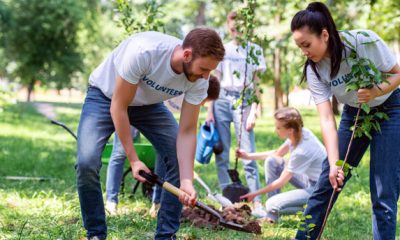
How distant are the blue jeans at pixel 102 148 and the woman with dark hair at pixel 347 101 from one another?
847mm

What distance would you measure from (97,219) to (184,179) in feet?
1.80

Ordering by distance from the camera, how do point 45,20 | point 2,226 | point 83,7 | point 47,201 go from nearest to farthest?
point 2,226
point 47,201
point 45,20
point 83,7

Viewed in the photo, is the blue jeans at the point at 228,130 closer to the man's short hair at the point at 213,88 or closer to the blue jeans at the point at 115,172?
the man's short hair at the point at 213,88

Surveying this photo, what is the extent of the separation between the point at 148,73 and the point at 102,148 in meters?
0.50

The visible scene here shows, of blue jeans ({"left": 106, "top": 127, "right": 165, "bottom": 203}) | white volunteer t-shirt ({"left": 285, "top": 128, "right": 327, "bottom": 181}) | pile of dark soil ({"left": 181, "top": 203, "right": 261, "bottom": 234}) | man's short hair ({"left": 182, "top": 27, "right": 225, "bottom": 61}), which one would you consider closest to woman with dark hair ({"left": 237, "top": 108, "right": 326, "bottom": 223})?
white volunteer t-shirt ({"left": 285, "top": 128, "right": 327, "bottom": 181})

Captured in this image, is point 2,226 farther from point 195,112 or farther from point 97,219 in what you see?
point 195,112

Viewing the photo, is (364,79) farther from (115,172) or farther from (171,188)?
(115,172)

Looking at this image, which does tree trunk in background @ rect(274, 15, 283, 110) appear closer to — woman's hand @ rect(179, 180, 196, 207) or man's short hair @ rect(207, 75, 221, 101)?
man's short hair @ rect(207, 75, 221, 101)

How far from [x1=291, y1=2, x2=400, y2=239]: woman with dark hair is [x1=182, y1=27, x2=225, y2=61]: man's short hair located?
45 centimetres

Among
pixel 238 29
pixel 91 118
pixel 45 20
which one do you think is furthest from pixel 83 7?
pixel 91 118

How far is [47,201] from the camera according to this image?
508cm

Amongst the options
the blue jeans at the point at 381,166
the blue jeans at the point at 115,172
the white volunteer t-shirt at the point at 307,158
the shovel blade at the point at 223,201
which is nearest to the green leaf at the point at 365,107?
the blue jeans at the point at 381,166

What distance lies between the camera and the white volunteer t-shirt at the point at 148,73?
328cm

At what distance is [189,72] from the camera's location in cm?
327
